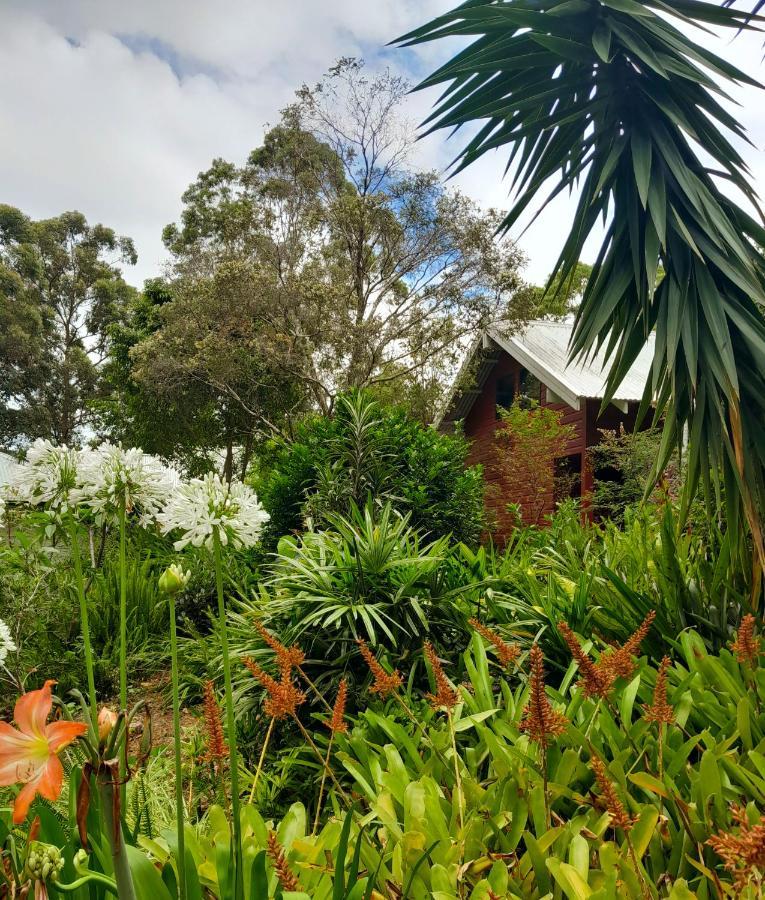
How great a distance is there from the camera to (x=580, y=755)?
6.38ft

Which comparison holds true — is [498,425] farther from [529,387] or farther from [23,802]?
[23,802]

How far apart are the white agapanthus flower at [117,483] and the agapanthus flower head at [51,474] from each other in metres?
0.03

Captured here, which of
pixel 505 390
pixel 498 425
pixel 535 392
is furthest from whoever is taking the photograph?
pixel 505 390

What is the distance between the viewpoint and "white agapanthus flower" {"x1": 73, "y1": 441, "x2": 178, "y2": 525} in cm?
125

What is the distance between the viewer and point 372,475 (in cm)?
547

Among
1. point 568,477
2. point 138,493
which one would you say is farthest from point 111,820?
point 568,477

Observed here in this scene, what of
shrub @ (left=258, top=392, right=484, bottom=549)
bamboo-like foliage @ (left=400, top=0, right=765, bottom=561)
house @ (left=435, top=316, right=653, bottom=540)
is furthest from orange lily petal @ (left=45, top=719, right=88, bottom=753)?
house @ (left=435, top=316, right=653, bottom=540)

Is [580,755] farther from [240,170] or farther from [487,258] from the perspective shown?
[240,170]

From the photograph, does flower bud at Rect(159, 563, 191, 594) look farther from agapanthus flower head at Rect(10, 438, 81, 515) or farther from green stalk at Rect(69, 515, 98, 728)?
agapanthus flower head at Rect(10, 438, 81, 515)

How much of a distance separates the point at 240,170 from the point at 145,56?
34.2ft

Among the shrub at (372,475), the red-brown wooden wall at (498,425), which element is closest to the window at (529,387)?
the red-brown wooden wall at (498,425)

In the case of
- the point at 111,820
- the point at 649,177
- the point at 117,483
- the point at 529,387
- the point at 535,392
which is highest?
the point at 529,387

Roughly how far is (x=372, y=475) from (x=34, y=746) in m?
4.73

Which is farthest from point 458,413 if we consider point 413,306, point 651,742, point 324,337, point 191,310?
point 651,742
